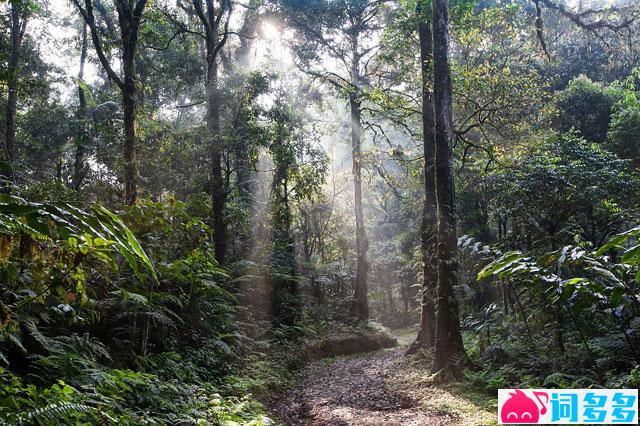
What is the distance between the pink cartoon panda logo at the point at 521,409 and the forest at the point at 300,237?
0.37 meters

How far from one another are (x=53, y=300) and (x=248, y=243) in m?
13.6

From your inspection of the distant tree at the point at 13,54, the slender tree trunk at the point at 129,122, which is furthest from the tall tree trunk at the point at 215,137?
the distant tree at the point at 13,54

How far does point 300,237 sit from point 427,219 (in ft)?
52.2

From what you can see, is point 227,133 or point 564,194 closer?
point 564,194

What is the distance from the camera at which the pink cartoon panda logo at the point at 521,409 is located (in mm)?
4668

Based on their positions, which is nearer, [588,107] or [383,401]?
[383,401]

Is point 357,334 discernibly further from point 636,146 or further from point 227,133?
point 636,146

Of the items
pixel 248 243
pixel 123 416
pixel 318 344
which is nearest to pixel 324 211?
pixel 248 243

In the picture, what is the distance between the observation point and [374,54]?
21859mm

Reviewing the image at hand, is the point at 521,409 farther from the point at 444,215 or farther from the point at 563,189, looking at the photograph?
the point at 563,189

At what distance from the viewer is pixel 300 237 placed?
26.8 meters

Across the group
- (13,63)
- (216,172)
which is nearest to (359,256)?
(216,172)

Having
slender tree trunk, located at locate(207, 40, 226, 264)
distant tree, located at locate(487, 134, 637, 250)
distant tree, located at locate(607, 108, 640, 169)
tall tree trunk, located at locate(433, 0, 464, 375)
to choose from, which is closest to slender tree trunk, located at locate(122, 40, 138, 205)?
slender tree trunk, located at locate(207, 40, 226, 264)

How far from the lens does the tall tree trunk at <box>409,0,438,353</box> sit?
1098 cm
